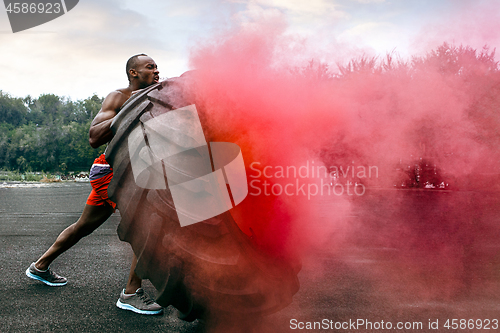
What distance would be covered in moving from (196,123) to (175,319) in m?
1.54

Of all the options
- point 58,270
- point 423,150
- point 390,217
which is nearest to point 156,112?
point 423,150

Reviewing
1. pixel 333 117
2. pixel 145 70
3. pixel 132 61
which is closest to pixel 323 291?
pixel 333 117

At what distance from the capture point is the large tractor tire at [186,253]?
190 centimetres

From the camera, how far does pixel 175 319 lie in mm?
2615

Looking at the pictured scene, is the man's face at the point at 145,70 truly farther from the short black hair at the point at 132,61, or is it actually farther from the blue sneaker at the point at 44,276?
the blue sneaker at the point at 44,276

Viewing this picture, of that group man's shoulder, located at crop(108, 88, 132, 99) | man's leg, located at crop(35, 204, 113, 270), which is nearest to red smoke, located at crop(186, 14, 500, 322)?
man's shoulder, located at crop(108, 88, 132, 99)

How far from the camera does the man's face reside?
110 inches

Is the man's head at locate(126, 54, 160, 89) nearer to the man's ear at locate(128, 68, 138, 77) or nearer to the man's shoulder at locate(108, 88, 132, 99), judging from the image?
the man's ear at locate(128, 68, 138, 77)

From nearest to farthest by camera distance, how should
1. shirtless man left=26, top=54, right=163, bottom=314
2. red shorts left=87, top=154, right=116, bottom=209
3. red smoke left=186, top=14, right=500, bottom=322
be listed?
red smoke left=186, top=14, right=500, bottom=322 < shirtless man left=26, top=54, right=163, bottom=314 < red shorts left=87, top=154, right=116, bottom=209

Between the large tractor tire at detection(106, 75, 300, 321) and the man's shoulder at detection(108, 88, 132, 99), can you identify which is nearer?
the large tractor tire at detection(106, 75, 300, 321)

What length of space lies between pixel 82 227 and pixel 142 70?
159 centimetres

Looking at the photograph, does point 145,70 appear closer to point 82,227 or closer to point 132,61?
point 132,61

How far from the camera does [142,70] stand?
9.23 feet

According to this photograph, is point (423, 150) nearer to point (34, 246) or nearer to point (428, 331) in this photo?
point (428, 331)
